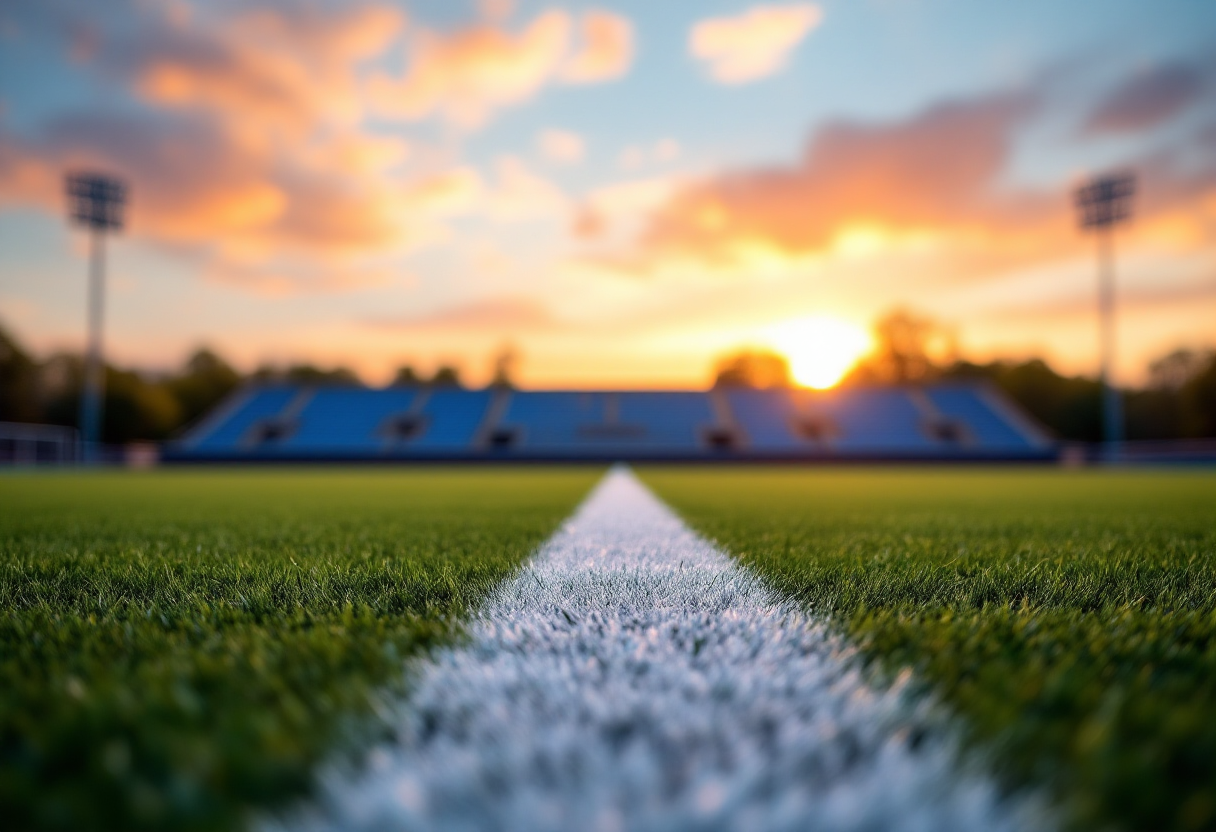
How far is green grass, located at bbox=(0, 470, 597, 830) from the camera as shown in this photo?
581 millimetres

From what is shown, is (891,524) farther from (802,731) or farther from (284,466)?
(284,466)

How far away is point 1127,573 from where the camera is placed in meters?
1.83

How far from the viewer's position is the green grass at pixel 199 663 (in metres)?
0.58

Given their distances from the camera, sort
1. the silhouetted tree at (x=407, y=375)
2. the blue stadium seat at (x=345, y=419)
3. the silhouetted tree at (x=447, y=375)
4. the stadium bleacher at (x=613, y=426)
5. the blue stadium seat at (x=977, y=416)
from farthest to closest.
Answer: the silhouetted tree at (x=407, y=375) < the silhouetted tree at (x=447, y=375) < the blue stadium seat at (x=345, y=419) < the blue stadium seat at (x=977, y=416) < the stadium bleacher at (x=613, y=426)

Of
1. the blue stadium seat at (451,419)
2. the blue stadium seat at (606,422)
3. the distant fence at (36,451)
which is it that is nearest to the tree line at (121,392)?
the distant fence at (36,451)

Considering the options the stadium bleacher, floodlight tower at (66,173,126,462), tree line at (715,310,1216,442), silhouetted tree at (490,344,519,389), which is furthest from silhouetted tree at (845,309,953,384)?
floodlight tower at (66,173,126,462)

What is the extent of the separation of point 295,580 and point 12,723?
0.93 m

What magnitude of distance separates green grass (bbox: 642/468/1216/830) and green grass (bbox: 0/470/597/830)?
0.67m

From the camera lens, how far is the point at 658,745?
25.9 inches

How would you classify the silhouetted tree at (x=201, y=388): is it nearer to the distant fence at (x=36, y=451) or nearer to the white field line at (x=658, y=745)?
the distant fence at (x=36, y=451)

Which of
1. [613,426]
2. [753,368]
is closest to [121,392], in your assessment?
[613,426]

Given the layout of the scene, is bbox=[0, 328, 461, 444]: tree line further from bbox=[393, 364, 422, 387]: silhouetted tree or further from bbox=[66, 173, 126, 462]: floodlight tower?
bbox=[66, 173, 126, 462]: floodlight tower

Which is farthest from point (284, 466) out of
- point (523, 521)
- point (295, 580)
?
point (295, 580)

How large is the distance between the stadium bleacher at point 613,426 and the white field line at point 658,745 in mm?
20588
